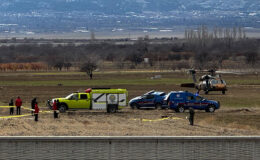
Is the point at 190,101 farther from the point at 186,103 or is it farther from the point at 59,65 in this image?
the point at 59,65

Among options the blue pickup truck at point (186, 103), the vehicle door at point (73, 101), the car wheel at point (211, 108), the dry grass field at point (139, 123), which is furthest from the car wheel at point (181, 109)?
the vehicle door at point (73, 101)

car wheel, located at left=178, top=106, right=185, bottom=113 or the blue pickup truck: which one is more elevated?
the blue pickup truck

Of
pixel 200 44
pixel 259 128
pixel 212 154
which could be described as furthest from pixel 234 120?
pixel 200 44

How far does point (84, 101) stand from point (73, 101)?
68 centimetres

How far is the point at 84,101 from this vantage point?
126 ft

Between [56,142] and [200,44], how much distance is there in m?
169

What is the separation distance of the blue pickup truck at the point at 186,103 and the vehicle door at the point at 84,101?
200 inches

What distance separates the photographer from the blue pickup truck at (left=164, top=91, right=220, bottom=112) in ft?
126

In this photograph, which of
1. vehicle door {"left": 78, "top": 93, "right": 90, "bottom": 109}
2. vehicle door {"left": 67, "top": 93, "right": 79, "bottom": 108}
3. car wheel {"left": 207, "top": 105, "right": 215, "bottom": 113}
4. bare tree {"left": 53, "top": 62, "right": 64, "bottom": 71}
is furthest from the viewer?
bare tree {"left": 53, "top": 62, "right": 64, "bottom": 71}

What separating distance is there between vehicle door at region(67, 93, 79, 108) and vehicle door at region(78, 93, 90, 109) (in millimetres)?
190

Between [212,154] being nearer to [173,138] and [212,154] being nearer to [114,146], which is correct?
[173,138]

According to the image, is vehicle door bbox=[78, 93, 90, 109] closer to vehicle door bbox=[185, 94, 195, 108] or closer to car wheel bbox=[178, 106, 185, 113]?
car wheel bbox=[178, 106, 185, 113]

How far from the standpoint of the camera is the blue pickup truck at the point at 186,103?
38531 millimetres

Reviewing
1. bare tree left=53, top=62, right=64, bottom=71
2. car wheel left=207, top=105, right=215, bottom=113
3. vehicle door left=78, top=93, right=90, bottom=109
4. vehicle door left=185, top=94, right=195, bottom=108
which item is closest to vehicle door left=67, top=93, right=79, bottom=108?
vehicle door left=78, top=93, right=90, bottom=109
